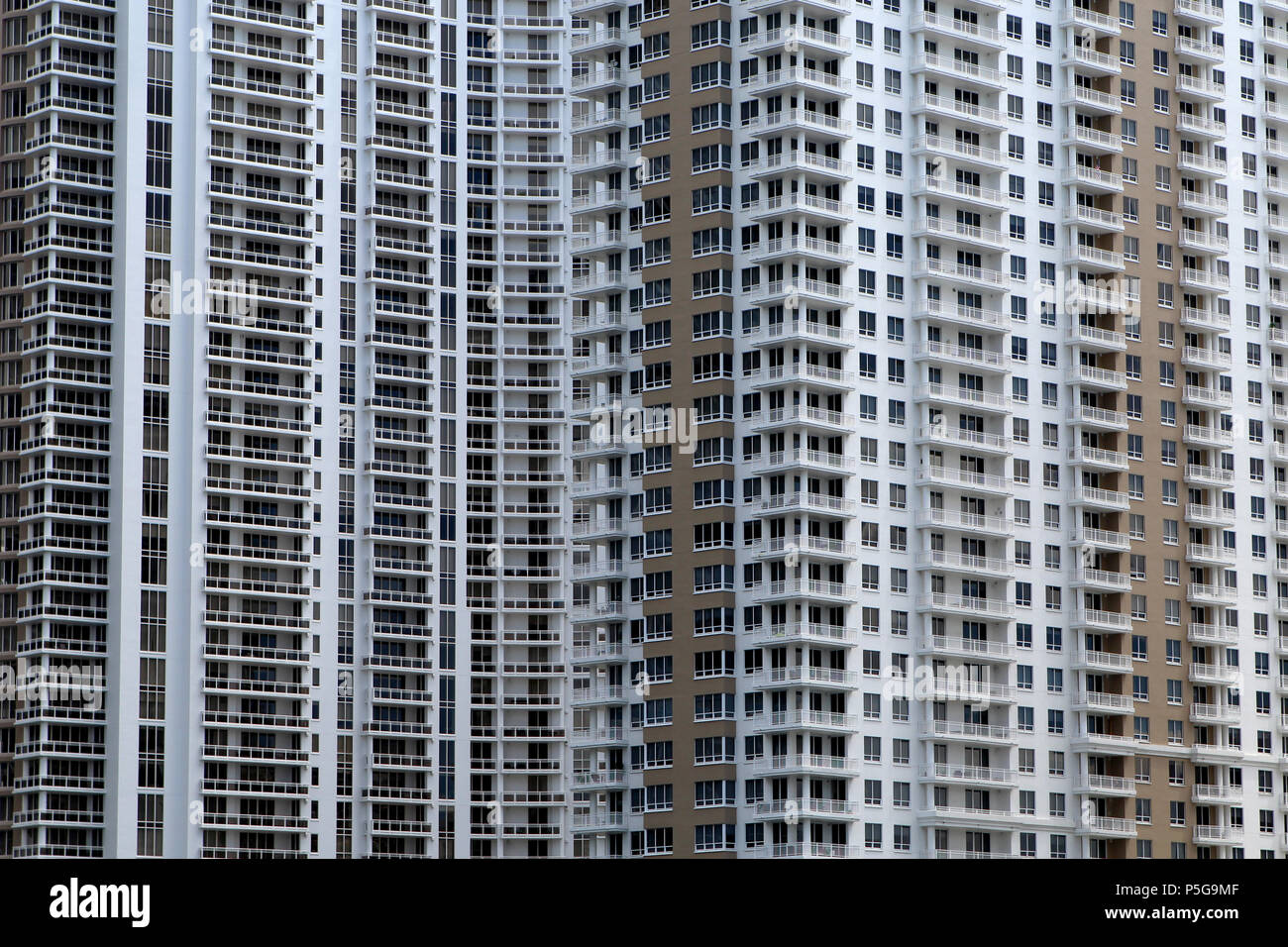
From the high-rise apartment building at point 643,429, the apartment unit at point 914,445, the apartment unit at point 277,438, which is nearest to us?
the apartment unit at point 914,445

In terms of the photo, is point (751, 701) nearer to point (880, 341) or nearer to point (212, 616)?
point (880, 341)

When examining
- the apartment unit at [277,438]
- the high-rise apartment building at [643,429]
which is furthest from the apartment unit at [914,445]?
the apartment unit at [277,438]

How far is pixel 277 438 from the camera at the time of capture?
496 ft

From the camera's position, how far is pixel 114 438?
146 metres

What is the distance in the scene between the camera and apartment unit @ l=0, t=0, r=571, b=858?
144375mm

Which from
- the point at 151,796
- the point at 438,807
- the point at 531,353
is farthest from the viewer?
the point at 531,353

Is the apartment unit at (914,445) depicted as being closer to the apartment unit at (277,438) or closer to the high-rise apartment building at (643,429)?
the high-rise apartment building at (643,429)

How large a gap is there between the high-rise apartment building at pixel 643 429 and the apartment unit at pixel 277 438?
37 centimetres

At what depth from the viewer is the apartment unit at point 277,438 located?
474ft

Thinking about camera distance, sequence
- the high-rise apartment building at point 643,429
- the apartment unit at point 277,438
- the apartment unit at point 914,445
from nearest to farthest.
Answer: the apartment unit at point 914,445, the high-rise apartment building at point 643,429, the apartment unit at point 277,438

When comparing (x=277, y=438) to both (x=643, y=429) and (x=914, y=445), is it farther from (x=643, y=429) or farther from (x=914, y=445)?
(x=914, y=445)
